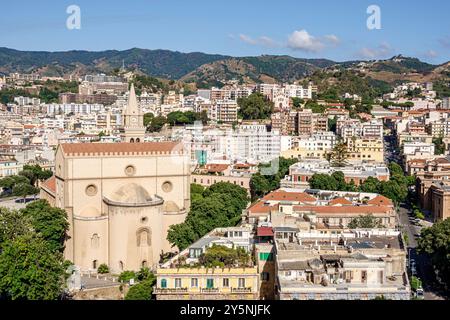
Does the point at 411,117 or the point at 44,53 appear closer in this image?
the point at 411,117

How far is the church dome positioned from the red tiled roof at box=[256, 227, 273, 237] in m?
3.90

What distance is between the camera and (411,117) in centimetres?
4969

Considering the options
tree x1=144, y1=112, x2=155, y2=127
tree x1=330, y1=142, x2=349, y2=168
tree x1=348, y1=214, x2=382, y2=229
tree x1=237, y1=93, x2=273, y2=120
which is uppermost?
tree x1=237, y1=93, x2=273, y2=120

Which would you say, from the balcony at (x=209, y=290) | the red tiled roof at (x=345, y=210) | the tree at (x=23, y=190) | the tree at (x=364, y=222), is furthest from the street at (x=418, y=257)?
the tree at (x=23, y=190)

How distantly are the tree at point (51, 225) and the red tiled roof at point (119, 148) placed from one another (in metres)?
1.72

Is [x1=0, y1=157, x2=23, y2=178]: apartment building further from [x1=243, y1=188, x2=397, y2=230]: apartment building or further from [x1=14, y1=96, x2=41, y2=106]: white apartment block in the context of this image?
[x1=14, y1=96, x2=41, y2=106]: white apartment block

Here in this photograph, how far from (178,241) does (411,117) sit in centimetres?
3609

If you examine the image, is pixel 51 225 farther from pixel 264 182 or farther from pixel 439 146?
pixel 439 146

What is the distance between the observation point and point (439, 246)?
618 inches

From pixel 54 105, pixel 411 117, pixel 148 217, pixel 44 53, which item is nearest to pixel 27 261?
pixel 148 217

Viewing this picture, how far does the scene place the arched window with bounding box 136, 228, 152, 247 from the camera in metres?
17.8

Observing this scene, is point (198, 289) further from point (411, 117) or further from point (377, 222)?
point (411, 117)

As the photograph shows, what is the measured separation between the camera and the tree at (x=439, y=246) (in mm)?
14953

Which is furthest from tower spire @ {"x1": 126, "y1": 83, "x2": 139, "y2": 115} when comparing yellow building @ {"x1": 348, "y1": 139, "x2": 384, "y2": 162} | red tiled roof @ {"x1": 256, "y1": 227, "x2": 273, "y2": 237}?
yellow building @ {"x1": 348, "y1": 139, "x2": 384, "y2": 162}
